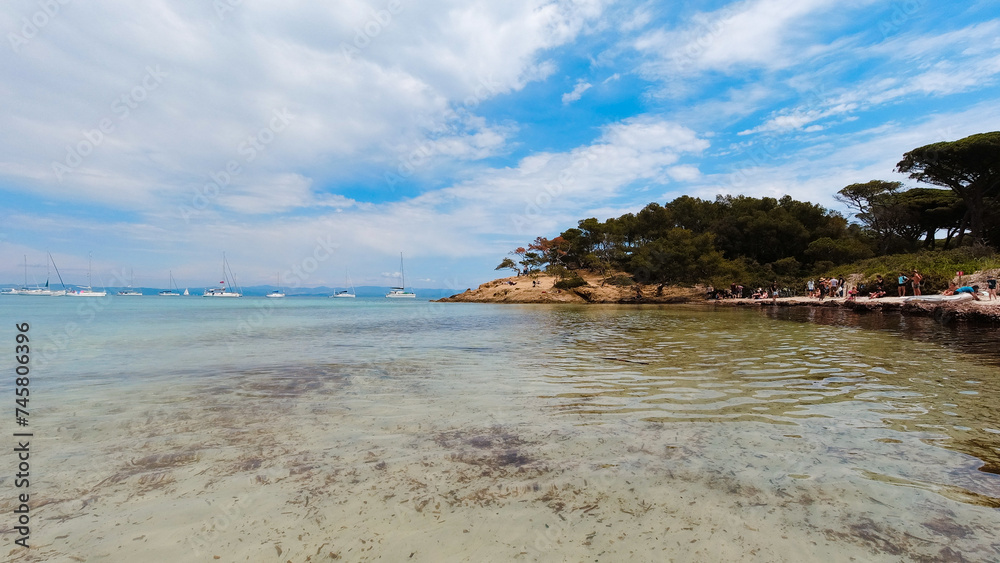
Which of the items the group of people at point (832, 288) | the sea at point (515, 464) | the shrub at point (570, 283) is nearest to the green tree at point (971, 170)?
the group of people at point (832, 288)

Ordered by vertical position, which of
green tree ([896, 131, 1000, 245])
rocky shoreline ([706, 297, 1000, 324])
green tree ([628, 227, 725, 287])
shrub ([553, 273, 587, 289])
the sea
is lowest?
the sea

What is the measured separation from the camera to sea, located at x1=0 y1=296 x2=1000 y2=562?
9.59ft

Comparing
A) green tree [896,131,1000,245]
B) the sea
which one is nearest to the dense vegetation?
green tree [896,131,1000,245]

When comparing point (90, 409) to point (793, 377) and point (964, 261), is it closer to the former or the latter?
point (793, 377)

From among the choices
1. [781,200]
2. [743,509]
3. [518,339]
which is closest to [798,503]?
[743,509]

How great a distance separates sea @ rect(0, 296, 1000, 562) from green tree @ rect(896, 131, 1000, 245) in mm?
46357

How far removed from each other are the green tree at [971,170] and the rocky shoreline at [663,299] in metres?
19.8

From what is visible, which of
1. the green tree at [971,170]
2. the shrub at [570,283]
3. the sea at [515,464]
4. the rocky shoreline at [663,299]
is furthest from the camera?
the shrub at [570,283]

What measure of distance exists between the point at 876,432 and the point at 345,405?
721 cm

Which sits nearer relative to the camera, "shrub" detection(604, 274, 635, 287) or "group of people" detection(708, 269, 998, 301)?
"group of people" detection(708, 269, 998, 301)

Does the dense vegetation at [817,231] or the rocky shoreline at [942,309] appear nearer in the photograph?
the rocky shoreline at [942,309]

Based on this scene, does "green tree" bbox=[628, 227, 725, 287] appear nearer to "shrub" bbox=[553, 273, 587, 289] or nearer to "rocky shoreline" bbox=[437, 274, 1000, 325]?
"rocky shoreline" bbox=[437, 274, 1000, 325]

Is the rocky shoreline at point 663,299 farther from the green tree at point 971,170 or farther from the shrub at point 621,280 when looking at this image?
the green tree at point 971,170

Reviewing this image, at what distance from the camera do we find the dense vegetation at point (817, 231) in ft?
129
